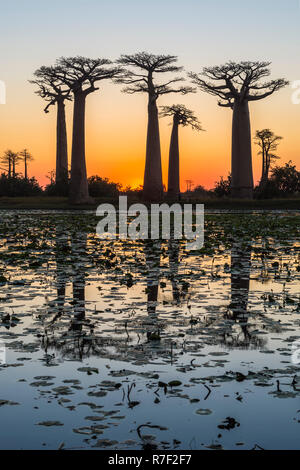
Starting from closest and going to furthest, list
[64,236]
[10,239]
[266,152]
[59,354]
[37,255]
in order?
[59,354] → [37,255] → [10,239] → [64,236] → [266,152]

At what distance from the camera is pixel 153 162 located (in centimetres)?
5597

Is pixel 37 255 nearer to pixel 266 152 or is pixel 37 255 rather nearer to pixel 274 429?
pixel 274 429

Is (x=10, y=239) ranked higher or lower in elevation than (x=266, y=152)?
lower

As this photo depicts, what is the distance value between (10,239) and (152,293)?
10526 mm

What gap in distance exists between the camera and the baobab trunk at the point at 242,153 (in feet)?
186

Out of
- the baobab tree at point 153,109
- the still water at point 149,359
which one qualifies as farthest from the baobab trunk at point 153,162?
the still water at point 149,359

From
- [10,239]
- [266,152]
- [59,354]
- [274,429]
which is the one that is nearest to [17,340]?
[59,354]

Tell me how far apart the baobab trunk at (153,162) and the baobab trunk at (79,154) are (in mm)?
6439

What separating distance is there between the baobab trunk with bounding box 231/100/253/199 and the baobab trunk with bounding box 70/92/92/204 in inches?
550

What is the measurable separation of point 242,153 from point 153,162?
823 centimetres

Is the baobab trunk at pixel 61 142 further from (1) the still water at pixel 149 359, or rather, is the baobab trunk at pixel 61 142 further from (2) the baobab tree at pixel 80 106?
→ (1) the still water at pixel 149 359

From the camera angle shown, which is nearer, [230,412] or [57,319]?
[230,412]

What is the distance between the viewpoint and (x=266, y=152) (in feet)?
252
